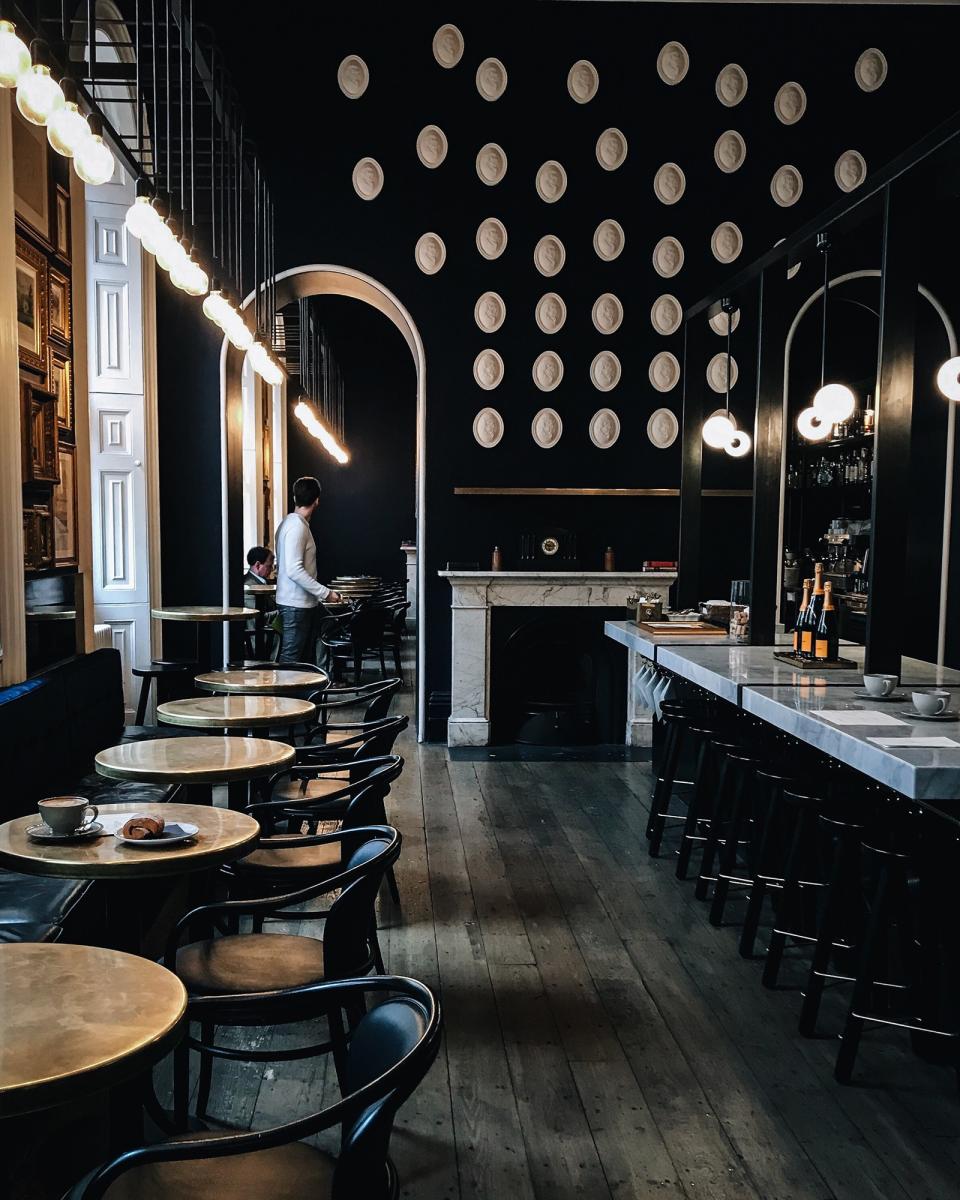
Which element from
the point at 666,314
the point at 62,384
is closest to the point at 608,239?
the point at 666,314

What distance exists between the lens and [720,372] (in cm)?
820

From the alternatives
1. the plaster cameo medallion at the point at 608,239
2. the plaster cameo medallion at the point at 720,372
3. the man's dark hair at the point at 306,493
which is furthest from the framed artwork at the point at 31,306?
the plaster cameo medallion at the point at 720,372

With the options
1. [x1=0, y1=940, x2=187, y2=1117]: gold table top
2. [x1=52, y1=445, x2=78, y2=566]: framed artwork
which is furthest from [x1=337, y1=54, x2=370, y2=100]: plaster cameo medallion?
[x1=0, y1=940, x2=187, y2=1117]: gold table top

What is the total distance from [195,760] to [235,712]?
905 millimetres

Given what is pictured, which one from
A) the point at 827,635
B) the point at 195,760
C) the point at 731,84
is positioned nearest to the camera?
the point at 195,760

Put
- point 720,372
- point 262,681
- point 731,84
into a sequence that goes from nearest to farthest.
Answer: point 262,681 → point 731,84 → point 720,372

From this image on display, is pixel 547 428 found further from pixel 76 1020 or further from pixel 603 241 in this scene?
pixel 76 1020

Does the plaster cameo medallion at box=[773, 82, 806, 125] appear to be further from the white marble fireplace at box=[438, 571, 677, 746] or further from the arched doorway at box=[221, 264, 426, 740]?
the white marble fireplace at box=[438, 571, 677, 746]

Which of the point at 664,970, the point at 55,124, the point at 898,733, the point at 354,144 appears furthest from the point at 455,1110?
the point at 354,144

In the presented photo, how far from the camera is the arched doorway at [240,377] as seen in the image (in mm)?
7988

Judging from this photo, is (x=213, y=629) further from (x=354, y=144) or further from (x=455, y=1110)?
(x=455, y=1110)

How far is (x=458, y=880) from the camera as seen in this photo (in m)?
4.87

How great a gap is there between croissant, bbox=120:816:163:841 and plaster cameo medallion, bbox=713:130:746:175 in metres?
7.06

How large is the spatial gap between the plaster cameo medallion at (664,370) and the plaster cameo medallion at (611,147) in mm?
1440
